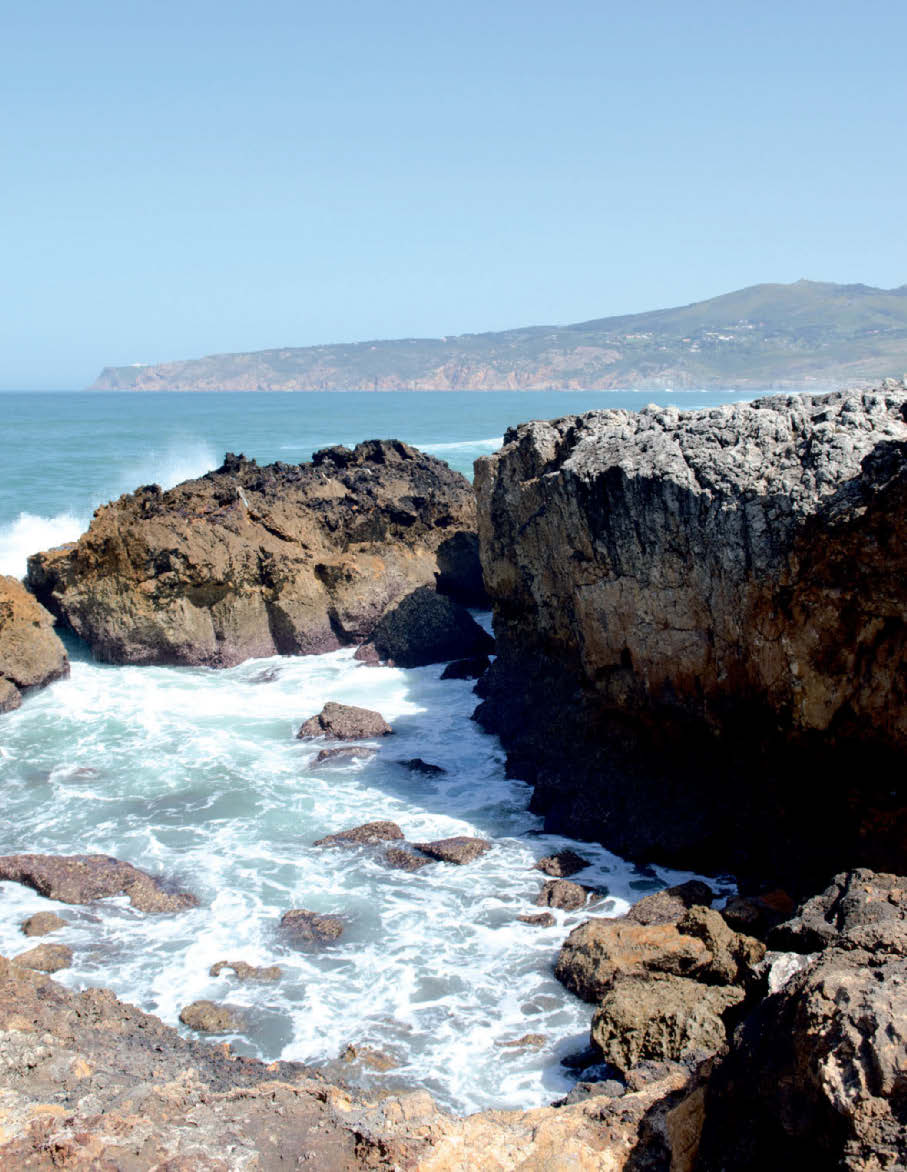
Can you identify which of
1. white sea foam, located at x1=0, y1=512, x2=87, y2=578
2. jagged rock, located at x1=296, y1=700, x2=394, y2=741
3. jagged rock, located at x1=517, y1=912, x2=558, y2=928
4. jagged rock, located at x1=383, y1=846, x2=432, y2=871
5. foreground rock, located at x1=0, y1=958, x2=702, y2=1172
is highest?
white sea foam, located at x1=0, y1=512, x2=87, y2=578

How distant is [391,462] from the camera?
28.0m

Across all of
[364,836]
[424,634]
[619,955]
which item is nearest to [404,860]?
[364,836]

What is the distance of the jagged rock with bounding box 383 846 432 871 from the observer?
1128cm

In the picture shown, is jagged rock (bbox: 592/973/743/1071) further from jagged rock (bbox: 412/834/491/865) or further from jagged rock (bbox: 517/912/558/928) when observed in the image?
jagged rock (bbox: 412/834/491/865)

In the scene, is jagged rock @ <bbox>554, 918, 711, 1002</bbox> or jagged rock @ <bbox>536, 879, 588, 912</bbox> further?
jagged rock @ <bbox>536, 879, 588, 912</bbox>

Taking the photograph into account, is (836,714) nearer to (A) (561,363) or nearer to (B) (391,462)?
(B) (391,462)

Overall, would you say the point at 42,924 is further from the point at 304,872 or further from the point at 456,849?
the point at 456,849

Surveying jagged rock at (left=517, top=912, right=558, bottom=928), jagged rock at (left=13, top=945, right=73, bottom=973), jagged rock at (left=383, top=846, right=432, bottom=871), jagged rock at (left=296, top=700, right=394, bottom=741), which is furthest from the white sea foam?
jagged rock at (left=517, top=912, right=558, bottom=928)


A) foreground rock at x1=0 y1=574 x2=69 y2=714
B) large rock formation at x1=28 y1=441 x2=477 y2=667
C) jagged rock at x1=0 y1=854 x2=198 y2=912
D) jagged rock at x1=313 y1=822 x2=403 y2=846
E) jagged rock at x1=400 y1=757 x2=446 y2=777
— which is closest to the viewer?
jagged rock at x1=0 y1=854 x2=198 y2=912

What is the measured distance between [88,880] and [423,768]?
5.10 m

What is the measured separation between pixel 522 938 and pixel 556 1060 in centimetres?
196

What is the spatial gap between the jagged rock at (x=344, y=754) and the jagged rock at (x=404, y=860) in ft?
10.9

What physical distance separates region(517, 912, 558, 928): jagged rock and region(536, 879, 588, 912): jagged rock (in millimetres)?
233

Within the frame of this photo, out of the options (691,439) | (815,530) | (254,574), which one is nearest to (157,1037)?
(815,530)
